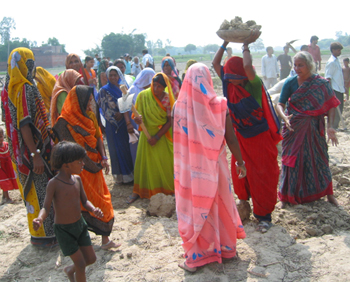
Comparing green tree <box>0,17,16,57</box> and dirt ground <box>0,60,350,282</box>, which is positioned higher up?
green tree <box>0,17,16,57</box>

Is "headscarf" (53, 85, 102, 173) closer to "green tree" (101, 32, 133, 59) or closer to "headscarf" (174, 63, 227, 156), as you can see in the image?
"headscarf" (174, 63, 227, 156)

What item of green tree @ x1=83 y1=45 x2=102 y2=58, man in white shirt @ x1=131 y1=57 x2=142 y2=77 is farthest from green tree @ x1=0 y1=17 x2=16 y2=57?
man in white shirt @ x1=131 y1=57 x2=142 y2=77

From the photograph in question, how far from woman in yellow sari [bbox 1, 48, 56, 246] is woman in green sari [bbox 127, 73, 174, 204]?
1476mm

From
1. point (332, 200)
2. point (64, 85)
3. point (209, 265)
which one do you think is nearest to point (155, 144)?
point (64, 85)

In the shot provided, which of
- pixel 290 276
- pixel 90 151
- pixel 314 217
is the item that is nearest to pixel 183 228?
pixel 290 276

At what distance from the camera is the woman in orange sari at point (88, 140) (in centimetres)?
355

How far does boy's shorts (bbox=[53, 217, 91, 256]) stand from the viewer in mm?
2650

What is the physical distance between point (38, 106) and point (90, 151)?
2.47 ft

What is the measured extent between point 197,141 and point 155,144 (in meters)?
2.12

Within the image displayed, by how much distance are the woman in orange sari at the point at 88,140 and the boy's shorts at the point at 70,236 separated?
2.74 feet

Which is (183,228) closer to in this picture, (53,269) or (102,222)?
(102,222)

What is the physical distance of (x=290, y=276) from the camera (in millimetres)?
3000

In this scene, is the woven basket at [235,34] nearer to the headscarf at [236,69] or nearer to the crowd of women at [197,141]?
the crowd of women at [197,141]

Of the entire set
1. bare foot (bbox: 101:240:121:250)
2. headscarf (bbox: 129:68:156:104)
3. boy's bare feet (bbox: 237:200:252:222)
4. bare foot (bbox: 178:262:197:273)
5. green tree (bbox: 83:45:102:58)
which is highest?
green tree (bbox: 83:45:102:58)
